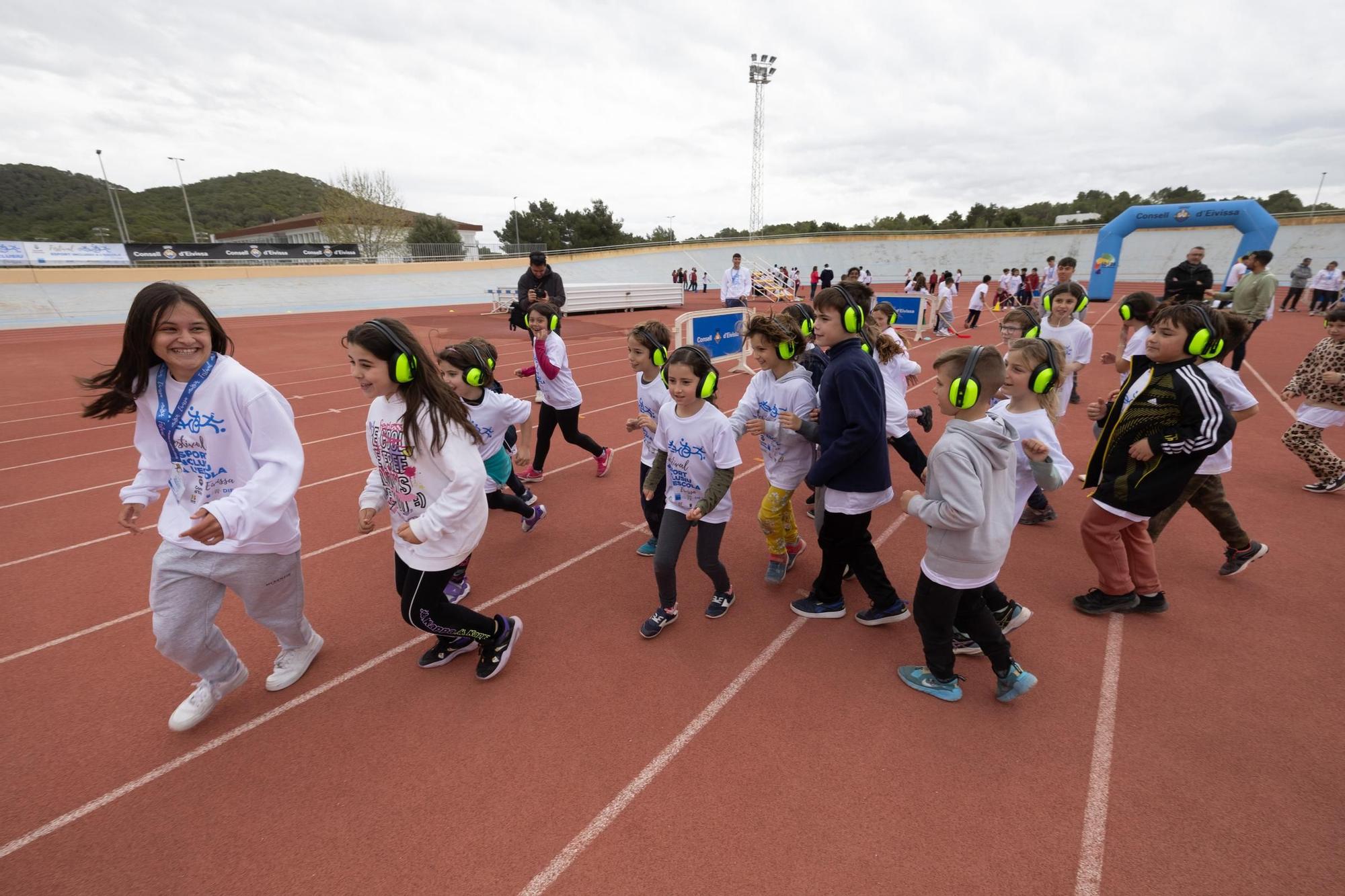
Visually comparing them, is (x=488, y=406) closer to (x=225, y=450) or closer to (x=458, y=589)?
(x=458, y=589)

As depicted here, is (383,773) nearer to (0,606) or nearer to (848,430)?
(848,430)

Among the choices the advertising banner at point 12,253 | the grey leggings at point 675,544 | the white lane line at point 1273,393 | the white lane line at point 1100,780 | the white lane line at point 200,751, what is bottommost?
the white lane line at point 1100,780

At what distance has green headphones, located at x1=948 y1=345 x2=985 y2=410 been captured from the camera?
244 cm

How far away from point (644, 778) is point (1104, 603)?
3.25 meters

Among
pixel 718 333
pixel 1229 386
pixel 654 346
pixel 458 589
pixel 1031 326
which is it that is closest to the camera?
pixel 1229 386

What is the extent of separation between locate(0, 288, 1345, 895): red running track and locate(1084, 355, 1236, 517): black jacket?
3.30 ft

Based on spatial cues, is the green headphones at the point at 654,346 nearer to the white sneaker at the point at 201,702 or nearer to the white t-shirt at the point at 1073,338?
the white sneaker at the point at 201,702

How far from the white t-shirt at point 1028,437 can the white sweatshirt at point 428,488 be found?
2.89 metres

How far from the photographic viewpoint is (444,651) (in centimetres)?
344

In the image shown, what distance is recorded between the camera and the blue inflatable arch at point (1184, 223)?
17.1 metres

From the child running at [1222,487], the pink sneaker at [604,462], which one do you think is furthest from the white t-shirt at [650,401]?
the child running at [1222,487]

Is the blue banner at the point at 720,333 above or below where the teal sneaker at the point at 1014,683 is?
above

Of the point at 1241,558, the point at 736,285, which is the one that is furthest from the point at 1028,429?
the point at 736,285

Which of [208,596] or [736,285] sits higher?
[736,285]
